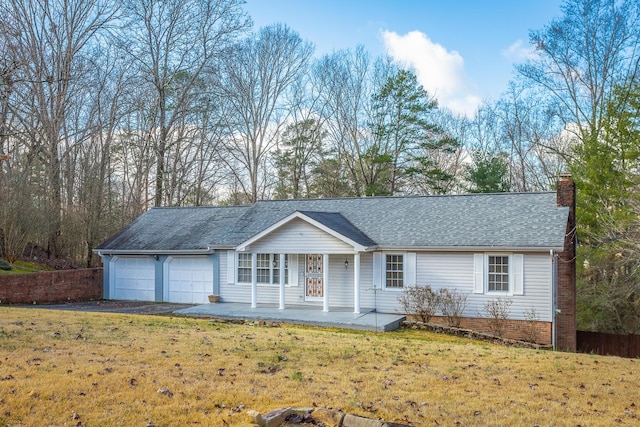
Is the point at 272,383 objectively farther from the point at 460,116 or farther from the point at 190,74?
the point at 460,116

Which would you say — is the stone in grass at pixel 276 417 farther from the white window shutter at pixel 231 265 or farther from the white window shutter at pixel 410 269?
the white window shutter at pixel 231 265

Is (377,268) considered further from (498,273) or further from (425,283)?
(498,273)

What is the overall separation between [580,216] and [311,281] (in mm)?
12161

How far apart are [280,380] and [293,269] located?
40.1 ft

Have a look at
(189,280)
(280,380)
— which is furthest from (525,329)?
(189,280)

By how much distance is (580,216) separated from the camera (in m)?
22.9

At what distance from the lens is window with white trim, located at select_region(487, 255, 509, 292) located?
1719 cm

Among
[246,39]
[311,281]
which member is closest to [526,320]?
[311,281]

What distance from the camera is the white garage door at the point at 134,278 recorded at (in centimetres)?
2300

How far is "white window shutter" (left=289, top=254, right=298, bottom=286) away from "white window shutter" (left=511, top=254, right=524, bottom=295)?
25.9ft

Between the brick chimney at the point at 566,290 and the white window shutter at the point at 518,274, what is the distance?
1350mm

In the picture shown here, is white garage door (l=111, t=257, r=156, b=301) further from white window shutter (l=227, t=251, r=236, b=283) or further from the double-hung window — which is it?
the double-hung window

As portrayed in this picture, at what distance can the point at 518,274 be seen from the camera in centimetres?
1691

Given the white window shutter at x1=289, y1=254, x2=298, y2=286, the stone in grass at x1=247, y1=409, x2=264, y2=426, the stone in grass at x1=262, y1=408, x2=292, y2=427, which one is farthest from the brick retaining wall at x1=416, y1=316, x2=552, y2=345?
the stone in grass at x1=247, y1=409, x2=264, y2=426
